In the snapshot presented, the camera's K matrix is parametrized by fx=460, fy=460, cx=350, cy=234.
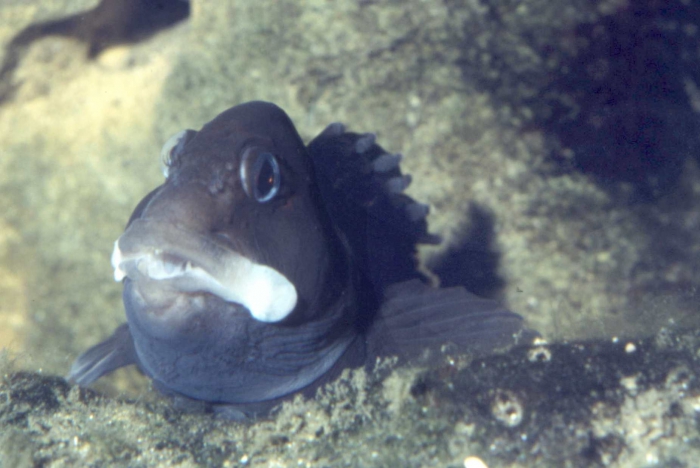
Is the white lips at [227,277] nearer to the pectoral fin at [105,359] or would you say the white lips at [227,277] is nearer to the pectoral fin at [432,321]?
the pectoral fin at [432,321]

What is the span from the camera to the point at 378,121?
13.3 ft

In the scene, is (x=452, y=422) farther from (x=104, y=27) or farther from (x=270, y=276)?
(x=104, y=27)

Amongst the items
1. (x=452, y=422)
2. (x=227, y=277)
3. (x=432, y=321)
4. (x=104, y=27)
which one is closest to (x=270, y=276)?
(x=227, y=277)

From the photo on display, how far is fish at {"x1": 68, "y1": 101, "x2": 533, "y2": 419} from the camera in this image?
2.01 m

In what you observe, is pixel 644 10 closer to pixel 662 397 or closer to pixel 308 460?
→ pixel 662 397

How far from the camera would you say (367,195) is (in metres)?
3.40

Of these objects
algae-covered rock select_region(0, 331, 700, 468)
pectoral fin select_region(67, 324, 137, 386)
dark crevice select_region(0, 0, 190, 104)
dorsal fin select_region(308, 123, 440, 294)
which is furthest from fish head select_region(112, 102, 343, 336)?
dark crevice select_region(0, 0, 190, 104)

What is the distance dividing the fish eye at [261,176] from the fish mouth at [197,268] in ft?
1.18

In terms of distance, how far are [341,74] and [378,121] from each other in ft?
1.74

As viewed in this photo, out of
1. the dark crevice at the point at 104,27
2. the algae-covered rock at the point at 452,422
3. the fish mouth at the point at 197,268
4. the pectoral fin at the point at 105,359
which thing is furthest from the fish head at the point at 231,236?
the dark crevice at the point at 104,27

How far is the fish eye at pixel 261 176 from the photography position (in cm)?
227

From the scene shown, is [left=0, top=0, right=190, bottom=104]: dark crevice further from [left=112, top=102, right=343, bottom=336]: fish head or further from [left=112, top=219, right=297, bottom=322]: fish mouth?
[left=112, top=219, right=297, bottom=322]: fish mouth

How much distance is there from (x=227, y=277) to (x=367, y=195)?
1.63 meters

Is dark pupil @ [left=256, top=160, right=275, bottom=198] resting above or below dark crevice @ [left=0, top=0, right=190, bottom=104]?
below
